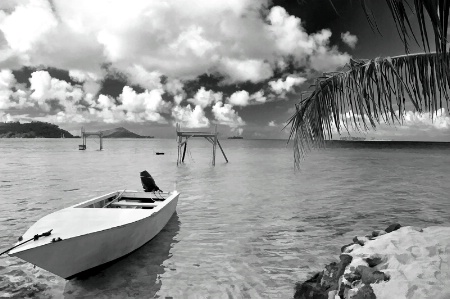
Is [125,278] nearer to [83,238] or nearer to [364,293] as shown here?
[83,238]

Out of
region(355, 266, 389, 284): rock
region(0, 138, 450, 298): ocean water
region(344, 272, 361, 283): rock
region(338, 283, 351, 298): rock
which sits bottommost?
region(0, 138, 450, 298): ocean water

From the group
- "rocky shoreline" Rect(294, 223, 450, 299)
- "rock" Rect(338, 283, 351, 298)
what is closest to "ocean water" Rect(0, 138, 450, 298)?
"rocky shoreline" Rect(294, 223, 450, 299)

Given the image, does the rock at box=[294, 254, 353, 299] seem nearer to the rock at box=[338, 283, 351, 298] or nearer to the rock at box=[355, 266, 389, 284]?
the rock at box=[338, 283, 351, 298]

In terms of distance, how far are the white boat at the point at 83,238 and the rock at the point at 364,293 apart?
4.04 meters

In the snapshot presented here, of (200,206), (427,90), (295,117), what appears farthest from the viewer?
(200,206)

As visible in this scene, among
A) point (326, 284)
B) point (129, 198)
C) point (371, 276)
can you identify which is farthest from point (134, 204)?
point (371, 276)

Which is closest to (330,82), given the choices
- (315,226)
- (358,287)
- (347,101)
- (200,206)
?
(347,101)

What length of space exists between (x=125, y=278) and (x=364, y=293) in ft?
13.7

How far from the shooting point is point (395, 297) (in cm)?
343

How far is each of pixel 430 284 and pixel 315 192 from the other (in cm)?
1334

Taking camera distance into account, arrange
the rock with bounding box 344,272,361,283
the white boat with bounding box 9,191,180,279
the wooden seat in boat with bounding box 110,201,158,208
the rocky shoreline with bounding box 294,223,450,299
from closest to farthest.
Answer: the rocky shoreline with bounding box 294,223,450,299 < the rock with bounding box 344,272,361,283 < the white boat with bounding box 9,191,180,279 < the wooden seat in boat with bounding box 110,201,158,208

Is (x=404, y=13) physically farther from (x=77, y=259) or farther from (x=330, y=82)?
(x=77, y=259)

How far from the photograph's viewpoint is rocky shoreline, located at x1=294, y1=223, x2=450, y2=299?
3.49m

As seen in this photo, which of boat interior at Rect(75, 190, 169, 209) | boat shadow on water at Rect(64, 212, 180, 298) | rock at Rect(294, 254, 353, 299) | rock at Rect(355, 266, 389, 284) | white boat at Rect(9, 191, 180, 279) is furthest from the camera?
boat interior at Rect(75, 190, 169, 209)
